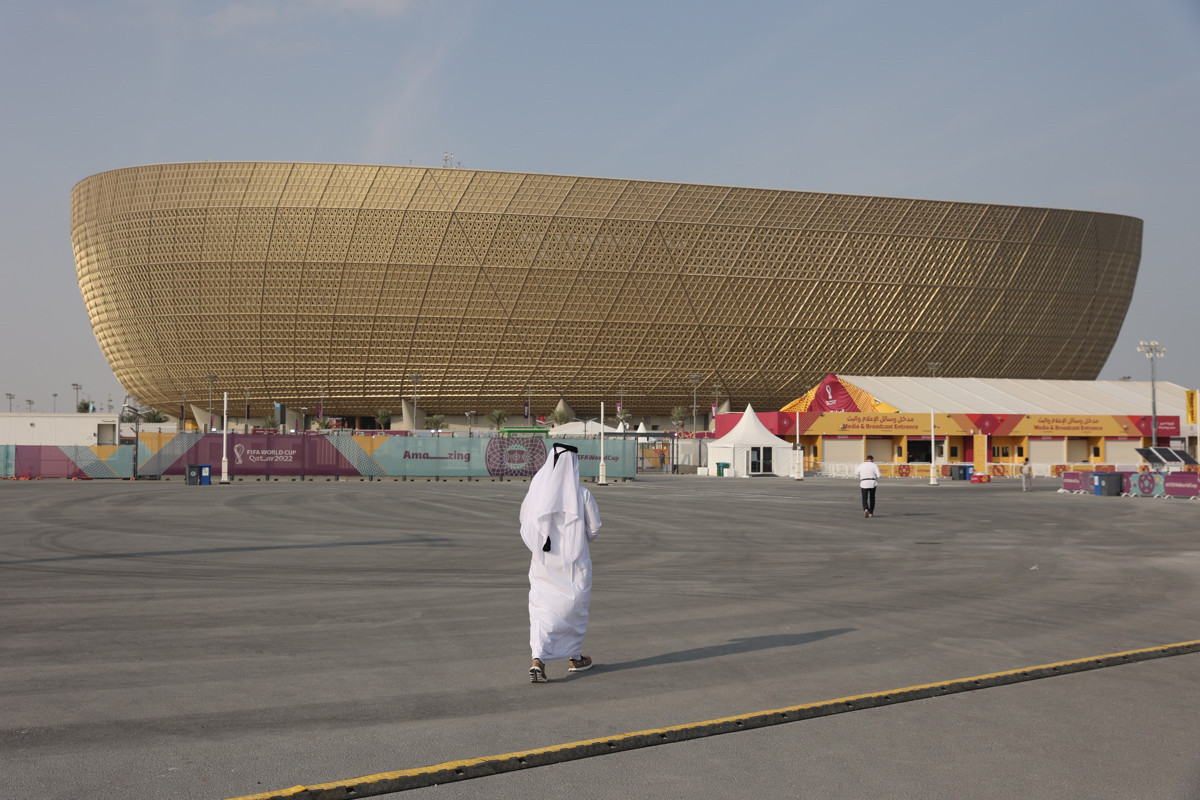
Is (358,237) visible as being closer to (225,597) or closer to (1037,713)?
(225,597)

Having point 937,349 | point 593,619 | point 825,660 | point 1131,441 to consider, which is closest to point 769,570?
point 593,619

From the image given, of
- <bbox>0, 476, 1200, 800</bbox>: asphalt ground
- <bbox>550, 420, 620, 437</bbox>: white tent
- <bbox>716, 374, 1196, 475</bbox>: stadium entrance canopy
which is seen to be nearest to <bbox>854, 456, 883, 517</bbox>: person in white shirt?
<bbox>0, 476, 1200, 800</bbox>: asphalt ground

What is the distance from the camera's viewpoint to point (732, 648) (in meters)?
8.39

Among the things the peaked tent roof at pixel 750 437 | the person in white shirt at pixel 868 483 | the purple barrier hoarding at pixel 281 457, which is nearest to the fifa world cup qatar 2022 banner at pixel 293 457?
the purple barrier hoarding at pixel 281 457

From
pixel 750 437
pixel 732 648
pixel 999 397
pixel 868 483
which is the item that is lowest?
pixel 732 648

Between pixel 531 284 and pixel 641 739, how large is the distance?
92.3m

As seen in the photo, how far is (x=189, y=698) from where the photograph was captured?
21.4 feet

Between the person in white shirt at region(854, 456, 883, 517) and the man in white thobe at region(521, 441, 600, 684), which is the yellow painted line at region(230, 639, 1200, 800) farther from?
the person in white shirt at region(854, 456, 883, 517)

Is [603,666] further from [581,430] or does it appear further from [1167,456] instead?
[581,430]

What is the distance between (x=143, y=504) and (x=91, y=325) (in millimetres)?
95028

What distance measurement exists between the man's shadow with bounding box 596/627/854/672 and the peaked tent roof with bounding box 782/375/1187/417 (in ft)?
196

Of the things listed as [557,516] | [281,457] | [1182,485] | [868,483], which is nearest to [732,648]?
[557,516]

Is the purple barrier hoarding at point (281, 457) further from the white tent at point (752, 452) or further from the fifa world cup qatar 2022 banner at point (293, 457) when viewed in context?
the white tent at point (752, 452)

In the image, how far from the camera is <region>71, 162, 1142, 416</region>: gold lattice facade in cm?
9531
